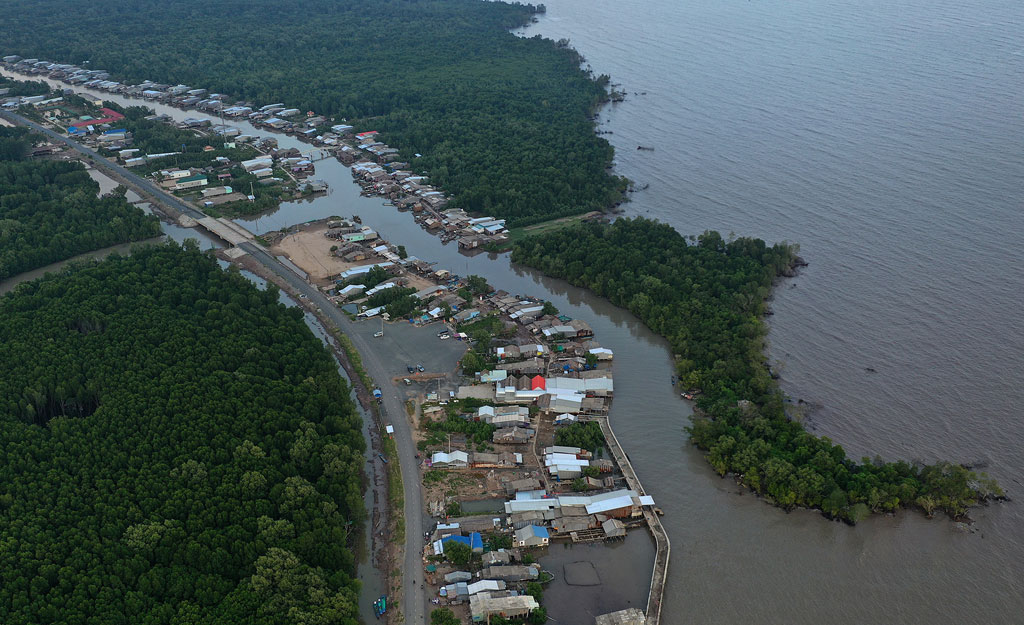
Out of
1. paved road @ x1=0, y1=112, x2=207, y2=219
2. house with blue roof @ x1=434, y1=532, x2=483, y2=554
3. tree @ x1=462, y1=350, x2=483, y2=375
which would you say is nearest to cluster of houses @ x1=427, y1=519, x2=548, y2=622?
house with blue roof @ x1=434, y1=532, x2=483, y2=554

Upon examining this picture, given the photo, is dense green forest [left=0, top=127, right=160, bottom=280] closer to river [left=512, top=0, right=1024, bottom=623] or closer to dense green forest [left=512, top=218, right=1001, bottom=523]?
Answer: dense green forest [left=512, top=218, right=1001, bottom=523]

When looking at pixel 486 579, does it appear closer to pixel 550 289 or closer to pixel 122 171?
pixel 550 289

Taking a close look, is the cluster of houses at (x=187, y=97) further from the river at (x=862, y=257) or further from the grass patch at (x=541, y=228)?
the river at (x=862, y=257)

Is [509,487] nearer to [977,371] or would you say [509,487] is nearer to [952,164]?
[977,371]

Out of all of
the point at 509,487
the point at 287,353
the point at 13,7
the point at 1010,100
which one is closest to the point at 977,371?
the point at 509,487

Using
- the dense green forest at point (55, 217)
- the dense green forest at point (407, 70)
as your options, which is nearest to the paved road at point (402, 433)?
the dense green forest at point (55, 217)

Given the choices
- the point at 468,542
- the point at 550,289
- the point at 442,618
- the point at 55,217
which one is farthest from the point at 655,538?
the point at 55,217
